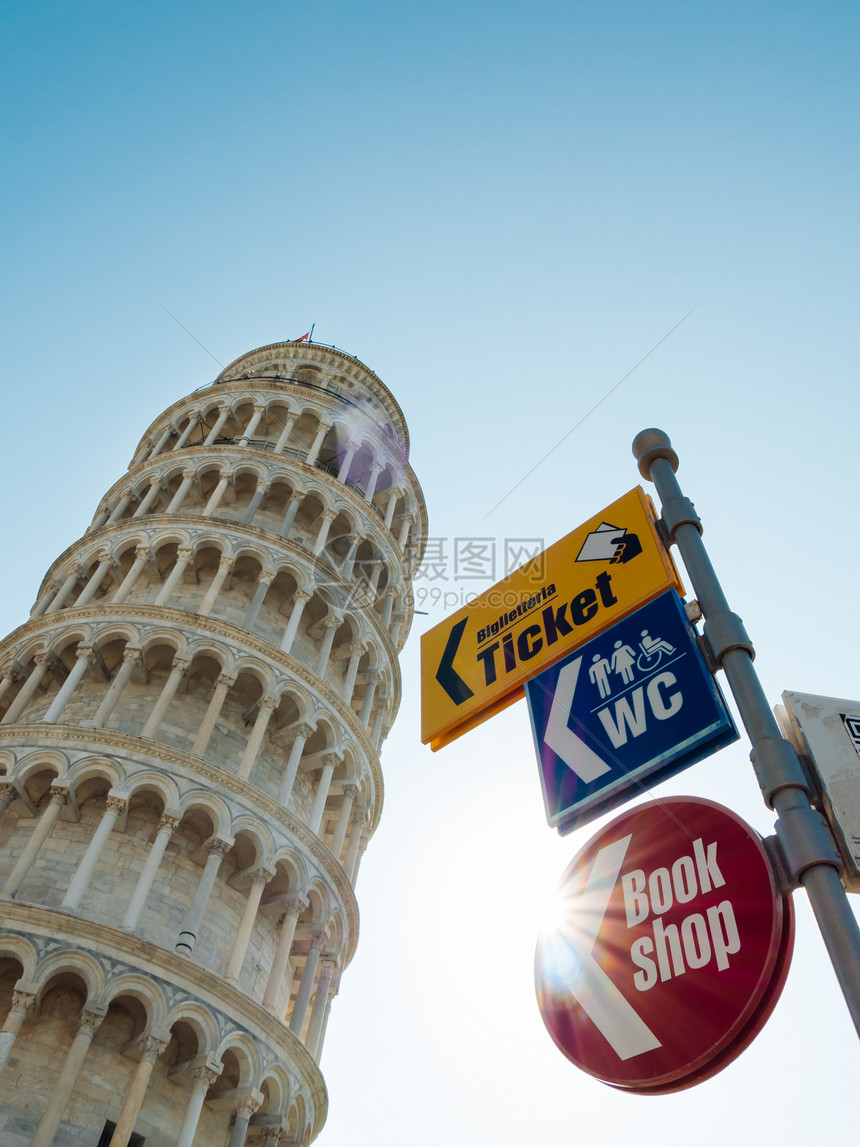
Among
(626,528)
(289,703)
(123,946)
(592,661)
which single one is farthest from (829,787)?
(289,703)

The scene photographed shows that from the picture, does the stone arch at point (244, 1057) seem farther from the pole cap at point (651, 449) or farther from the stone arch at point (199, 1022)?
the pole cap at point (651, 449)

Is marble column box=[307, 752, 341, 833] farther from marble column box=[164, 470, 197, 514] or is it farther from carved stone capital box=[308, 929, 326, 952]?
marble column box=[164, 470, 197, 514]

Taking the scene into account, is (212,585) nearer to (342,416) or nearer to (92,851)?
(92,851)

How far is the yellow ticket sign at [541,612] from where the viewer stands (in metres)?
5.08

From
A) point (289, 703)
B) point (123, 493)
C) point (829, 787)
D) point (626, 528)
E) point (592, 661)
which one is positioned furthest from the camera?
point (123, 493)

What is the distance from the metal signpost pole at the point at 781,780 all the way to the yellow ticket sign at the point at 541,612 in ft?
2.22

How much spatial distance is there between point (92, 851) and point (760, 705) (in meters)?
15.5

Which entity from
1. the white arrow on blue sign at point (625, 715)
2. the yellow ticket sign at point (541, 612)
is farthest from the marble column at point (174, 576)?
the white arrow on blue sign at point (625, 715)

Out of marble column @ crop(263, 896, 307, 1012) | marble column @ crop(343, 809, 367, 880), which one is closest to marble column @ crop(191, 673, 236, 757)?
marble column @ crop(263, 896, 307, 1012)

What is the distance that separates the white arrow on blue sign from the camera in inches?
160

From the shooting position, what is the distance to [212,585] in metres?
23.0

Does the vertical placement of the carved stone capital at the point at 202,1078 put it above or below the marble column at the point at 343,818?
below

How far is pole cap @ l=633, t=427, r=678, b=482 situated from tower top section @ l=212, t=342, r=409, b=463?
1125 inches

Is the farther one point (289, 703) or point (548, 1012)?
point (289, 703)
